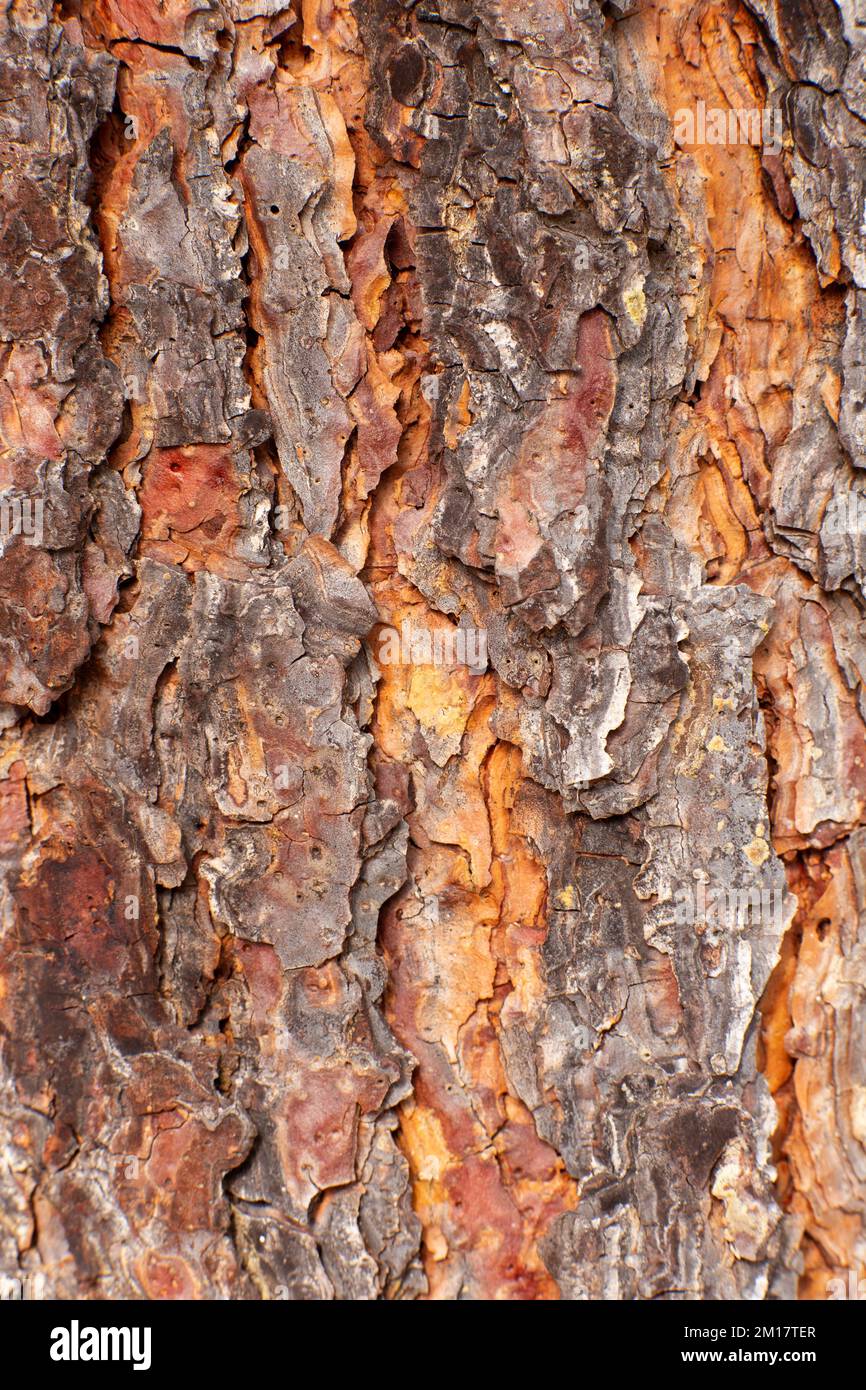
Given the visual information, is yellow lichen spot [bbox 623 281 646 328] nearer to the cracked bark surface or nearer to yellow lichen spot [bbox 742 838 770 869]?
the cracked bark surface

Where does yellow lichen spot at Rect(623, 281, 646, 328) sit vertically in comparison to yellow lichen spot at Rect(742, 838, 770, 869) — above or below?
above

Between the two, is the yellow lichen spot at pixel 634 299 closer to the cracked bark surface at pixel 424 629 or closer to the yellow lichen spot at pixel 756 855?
the cracked bark surface at pixel 424 629

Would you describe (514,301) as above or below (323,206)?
below

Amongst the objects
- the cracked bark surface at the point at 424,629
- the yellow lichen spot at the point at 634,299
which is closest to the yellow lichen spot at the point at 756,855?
the cracked bark surface at the point at 424,629

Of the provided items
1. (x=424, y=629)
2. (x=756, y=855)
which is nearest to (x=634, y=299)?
(x=424, y=629)

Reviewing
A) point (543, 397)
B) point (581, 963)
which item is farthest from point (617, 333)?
point (581, 963)

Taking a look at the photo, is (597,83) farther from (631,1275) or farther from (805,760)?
(631,1275)

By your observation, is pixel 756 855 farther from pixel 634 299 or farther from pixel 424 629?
pixel 634 299

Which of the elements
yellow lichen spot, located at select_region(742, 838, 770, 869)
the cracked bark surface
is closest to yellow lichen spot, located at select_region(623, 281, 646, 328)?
the cracked bark surface
